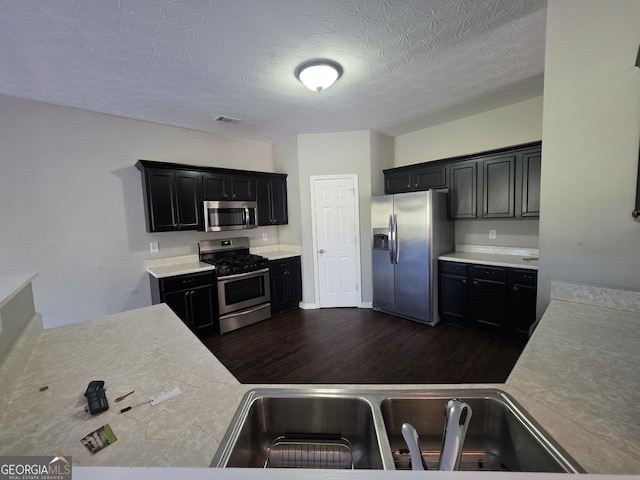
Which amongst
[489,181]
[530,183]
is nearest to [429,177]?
[489,181]

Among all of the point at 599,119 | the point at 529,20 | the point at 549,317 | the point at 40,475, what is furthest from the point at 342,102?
the point at 40,475

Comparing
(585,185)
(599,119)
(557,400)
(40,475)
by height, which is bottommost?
(557,400)

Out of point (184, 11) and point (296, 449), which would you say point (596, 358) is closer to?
point (296, 449)

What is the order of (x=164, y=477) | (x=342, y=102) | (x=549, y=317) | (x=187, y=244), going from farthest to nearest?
1. (x=187, y=244)
2. (x=342, y=102)
3. (x=549, y=317)
4. (x=164, y=477)

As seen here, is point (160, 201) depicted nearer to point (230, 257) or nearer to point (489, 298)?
point (230, 257)

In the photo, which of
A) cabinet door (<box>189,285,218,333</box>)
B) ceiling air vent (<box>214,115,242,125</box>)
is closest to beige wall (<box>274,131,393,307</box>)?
ceiling air vent (<box>214,115,242,125</box>)

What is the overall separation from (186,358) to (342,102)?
9.46 ft

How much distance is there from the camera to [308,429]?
902 millimetres

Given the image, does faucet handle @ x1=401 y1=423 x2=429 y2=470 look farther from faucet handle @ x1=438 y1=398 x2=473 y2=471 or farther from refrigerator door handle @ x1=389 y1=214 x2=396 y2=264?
refrigerator door handle @ x1=389 y1=214 x2=396 y2=264

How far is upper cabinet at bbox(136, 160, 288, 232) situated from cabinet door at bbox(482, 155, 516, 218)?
9.62 ft

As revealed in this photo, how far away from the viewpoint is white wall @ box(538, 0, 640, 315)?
4.52 feet

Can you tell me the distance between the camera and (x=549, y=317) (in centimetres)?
141

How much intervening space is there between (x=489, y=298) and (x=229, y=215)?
11.3ft

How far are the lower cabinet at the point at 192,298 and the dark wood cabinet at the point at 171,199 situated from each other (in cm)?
66
